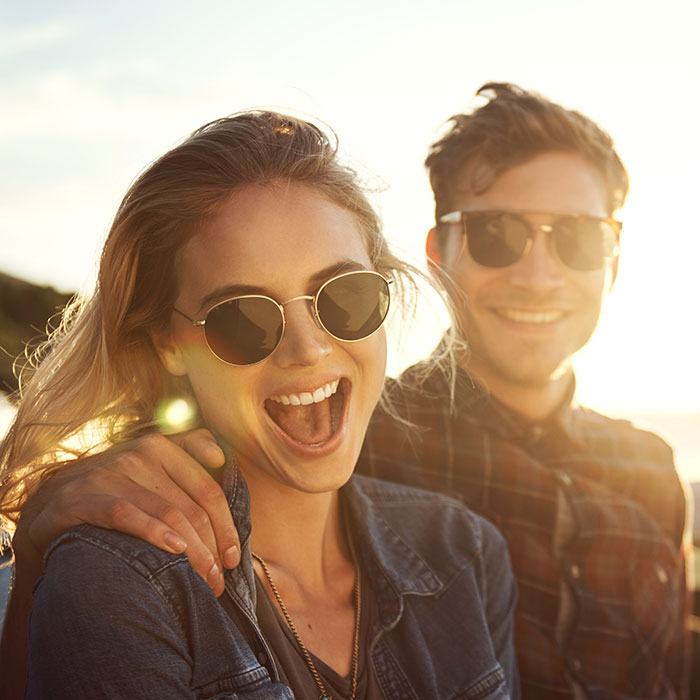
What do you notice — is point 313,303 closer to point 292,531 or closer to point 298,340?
point 298,340

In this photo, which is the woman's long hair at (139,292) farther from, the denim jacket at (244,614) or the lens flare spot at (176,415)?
the denim jacket at (244,614)

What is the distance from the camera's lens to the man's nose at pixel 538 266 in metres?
3.19

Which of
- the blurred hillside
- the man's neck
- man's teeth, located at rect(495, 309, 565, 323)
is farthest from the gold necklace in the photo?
the blurred hillside

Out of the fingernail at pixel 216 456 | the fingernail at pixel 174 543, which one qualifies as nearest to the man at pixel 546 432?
the fingernail at pixel 216 456

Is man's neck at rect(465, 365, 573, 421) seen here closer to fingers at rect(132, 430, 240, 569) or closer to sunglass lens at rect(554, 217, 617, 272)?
sunglass lens at rect(554, 217, 617, 272)

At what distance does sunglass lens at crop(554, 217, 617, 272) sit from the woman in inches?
46.9

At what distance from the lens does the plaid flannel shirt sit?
2963mm

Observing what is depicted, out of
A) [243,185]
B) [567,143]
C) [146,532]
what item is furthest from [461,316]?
Result: [146,532]

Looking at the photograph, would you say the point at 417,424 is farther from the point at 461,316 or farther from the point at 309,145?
the point at 309,145

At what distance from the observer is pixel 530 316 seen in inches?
127

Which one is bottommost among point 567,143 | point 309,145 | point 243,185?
point 243,185

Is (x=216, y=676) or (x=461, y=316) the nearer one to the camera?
(x=216, y=676)

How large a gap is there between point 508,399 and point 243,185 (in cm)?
175

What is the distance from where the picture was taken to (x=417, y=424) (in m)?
3.25
